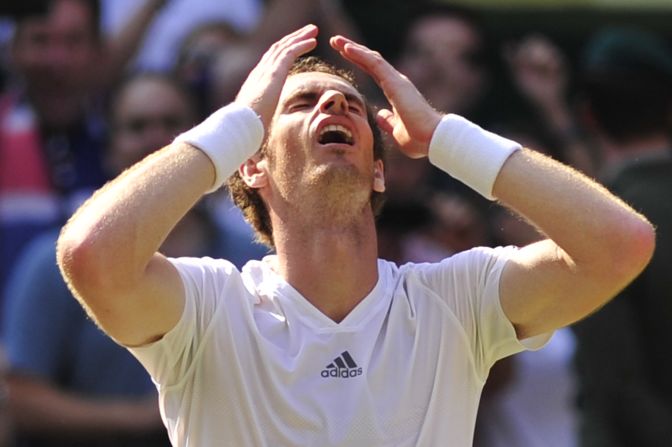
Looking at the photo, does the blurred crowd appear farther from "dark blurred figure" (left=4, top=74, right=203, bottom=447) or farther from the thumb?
the thumb

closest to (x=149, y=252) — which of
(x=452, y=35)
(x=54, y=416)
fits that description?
(x=54, y=416)

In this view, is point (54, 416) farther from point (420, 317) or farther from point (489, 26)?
point (489, 26)

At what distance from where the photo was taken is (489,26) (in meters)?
7.95

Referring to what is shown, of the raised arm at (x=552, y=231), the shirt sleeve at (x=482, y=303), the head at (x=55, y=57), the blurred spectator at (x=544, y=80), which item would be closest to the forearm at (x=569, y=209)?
the raised arm at (x=552, y=231)

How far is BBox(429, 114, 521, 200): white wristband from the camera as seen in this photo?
12.3ft

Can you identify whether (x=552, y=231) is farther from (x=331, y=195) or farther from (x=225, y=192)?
(x=225, y=192)

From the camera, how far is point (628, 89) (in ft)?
19.6

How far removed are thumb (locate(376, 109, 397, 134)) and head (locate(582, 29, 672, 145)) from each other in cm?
207

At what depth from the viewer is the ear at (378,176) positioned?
401 centimetres

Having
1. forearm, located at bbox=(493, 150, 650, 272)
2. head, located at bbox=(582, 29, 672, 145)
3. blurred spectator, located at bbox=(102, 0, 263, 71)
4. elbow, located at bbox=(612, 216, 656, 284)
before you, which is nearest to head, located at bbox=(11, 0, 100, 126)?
blurred spectator, located at bbox=(102, 0, 263, 71)

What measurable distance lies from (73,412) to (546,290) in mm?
2780

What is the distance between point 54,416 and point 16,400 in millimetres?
174

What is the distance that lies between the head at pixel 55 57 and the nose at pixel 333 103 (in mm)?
3037

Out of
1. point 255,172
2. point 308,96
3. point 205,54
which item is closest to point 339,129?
point 308,96
